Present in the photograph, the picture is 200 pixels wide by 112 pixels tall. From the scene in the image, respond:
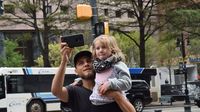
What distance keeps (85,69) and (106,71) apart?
0.27m

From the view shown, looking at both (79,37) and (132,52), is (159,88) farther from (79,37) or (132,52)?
(79,37)

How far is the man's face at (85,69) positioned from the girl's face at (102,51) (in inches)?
8.2

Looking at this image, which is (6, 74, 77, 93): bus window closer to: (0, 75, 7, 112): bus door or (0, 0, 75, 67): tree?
(0, 75, 7, 112): bus door

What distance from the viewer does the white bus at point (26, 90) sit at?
1081 inches

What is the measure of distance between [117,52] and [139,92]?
28.2 meters

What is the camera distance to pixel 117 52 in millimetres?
3775

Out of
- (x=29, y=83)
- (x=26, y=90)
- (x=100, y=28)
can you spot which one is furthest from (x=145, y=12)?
(x=100, y=28)

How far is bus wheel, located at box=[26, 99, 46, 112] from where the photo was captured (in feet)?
91.9

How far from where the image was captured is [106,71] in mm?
3734

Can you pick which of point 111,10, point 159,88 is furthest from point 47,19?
point 159,88

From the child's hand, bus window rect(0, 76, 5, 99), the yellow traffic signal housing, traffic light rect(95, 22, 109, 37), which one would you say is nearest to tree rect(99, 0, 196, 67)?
bus window rect(0, 76, 5, 99)

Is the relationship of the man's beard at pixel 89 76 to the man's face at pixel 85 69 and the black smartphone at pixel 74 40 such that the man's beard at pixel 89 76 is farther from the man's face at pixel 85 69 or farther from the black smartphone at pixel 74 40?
the black smartphone at pixel 74 40

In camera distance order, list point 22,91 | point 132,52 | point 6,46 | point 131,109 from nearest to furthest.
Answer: point 131,109, point 22,91, point 6,46, point 132,52

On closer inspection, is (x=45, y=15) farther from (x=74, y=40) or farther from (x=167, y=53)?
(x=74, y=40)
